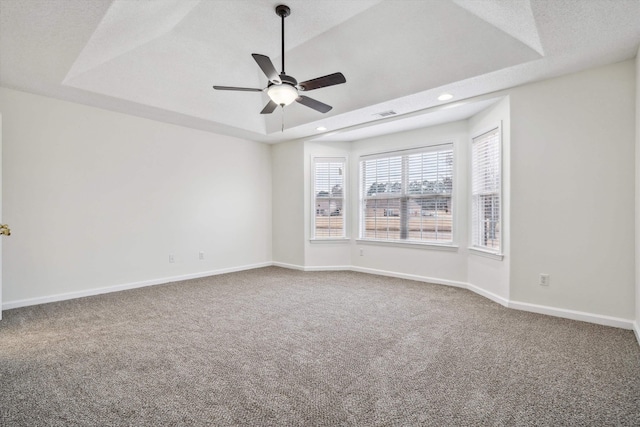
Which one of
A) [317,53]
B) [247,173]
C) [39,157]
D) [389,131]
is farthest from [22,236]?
[389,131]

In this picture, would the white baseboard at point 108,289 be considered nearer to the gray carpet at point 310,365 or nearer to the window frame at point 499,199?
the gray carpet at point 310,365

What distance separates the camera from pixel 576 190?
3.30 m

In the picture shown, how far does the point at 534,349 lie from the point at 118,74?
513cm

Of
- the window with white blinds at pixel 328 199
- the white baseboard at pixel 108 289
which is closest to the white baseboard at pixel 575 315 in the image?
the window with white blinds at pixel 328 199

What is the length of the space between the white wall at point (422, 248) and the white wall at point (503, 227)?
12.8 inches

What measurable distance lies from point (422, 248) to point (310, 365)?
10.9 ft

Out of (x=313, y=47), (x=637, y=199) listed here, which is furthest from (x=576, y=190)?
(x=313, y=47)

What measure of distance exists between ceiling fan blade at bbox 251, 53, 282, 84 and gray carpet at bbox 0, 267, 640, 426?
7.74 ft

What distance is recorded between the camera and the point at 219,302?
3990 millimetres

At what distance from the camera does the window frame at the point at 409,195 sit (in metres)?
4.82

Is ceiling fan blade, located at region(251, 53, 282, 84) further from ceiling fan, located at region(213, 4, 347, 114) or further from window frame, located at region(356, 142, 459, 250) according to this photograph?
window frame, located at region(356, 142, 459, 250)

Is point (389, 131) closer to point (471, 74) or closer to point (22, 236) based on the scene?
point (471, 74)

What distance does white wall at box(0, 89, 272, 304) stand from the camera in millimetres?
3791

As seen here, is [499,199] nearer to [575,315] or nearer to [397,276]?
[575,315]
